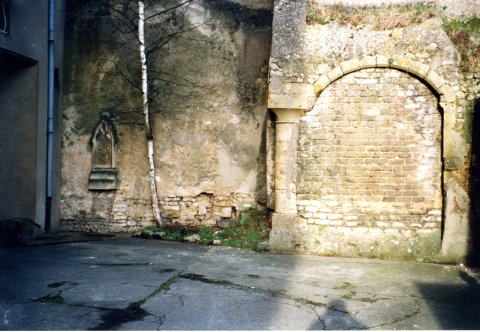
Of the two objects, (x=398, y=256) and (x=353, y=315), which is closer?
(x=353, y=315)

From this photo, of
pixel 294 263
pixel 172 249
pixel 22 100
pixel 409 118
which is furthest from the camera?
pixel 22 100

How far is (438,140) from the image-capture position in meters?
6.56

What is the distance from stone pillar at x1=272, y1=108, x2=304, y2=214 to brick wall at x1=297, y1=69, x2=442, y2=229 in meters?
0.11

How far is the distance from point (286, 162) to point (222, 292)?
117 inches

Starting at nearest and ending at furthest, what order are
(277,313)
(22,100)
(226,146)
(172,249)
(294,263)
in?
(277,313)
(294,263)
(172,249)
(22,100)
(226,146)

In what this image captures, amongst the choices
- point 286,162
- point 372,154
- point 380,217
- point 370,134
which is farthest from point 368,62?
point 380,217

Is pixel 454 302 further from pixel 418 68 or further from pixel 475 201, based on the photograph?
pixel 418 68

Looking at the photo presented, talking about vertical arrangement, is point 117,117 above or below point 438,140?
above

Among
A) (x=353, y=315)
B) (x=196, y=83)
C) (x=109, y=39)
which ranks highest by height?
(x=109, y=39)

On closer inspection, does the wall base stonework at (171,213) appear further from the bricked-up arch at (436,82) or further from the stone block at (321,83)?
the bricked-up arch at (436,82)

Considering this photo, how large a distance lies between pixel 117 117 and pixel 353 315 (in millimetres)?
6703

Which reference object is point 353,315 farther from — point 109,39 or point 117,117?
point 109,39

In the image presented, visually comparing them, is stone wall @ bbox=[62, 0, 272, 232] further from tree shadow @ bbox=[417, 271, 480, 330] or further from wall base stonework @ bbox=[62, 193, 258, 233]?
tree shadow @ bbox=[417, 271, 480, 330]

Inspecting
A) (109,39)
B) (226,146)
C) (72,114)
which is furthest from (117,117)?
(226,146)
